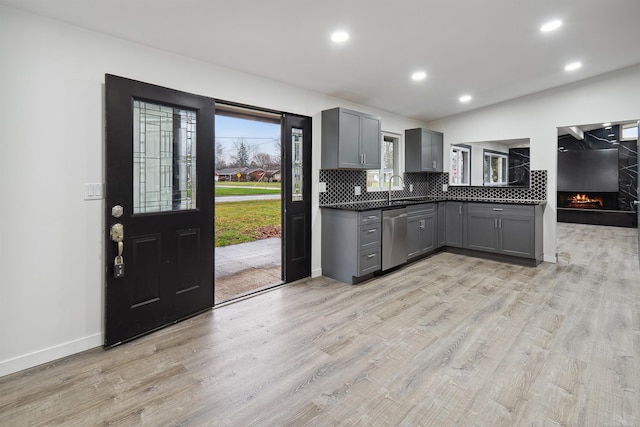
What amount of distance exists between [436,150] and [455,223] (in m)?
1.38

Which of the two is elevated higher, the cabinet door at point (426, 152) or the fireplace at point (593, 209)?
the cabinet door at point (426, 152)

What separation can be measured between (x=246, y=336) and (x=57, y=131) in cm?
203

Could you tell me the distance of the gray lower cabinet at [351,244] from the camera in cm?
381

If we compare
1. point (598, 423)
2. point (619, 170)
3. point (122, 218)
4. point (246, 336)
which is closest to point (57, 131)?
point (122, 218)

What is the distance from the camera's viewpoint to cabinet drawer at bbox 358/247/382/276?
3.83 metres

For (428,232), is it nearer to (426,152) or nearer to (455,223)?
(455,223)

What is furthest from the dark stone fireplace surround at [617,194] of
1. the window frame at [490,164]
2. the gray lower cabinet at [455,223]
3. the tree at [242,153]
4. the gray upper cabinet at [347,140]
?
the tree at [242,153]

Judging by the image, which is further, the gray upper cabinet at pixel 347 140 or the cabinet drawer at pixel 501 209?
the cabinet drawer at pixel 501 209

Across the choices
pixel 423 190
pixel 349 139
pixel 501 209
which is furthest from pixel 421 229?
pixel 349 139

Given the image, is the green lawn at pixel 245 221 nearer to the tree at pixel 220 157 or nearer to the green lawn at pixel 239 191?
the green lawn at pixel 239 191

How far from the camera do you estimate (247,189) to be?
6.89m

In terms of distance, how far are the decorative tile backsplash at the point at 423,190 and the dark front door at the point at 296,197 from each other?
32 cm

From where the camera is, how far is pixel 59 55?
2.19m

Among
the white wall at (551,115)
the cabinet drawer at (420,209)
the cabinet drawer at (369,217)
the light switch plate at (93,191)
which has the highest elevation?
the white wall at (551,115)
